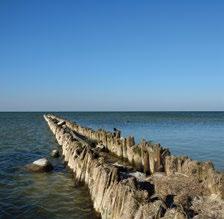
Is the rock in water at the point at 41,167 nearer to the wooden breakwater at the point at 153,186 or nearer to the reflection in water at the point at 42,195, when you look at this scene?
the reflection in water at the point at 42,195

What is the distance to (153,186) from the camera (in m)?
11.6

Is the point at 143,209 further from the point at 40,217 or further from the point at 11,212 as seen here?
the point at 11,212

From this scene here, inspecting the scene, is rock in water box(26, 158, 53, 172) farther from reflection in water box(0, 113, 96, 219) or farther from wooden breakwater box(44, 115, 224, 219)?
wooden breakwater box(44, 115, 224, 219)

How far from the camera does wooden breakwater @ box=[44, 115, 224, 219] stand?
27.2 ft

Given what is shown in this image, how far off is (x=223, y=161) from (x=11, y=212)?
1384cm

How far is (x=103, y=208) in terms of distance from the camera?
10766 mm

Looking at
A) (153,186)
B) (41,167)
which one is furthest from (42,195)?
(153,186)

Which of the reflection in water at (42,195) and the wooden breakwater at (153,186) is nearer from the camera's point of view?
the wooden breakwater at (153,186)

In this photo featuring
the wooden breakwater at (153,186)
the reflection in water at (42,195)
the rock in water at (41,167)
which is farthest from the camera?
the rock in water at (41,167)

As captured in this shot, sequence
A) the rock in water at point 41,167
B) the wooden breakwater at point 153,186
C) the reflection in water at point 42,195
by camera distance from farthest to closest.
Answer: the rock in water at point 41,167, the reflection in water at point 42,195, the wooden breakwater at point 153,186

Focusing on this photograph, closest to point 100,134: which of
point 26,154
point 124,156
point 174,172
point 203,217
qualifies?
point 26,154

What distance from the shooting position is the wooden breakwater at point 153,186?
8305 millimetres

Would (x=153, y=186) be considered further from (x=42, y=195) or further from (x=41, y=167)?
(x=41, y=167)

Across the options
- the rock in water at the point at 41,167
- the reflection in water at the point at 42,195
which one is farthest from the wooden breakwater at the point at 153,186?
the rock in water at the point at 41,167
